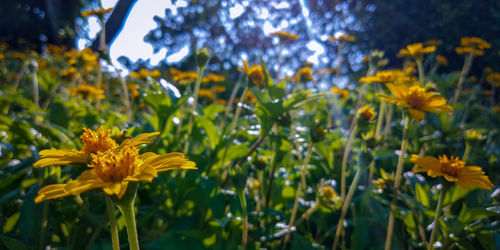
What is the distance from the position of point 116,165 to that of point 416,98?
0.78 metres

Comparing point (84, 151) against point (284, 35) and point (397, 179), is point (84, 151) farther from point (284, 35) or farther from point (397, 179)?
point (284, 35)

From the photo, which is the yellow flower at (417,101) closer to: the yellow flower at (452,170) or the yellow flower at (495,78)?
the yellow flower at (452,170)

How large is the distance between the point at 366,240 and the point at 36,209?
86 cm

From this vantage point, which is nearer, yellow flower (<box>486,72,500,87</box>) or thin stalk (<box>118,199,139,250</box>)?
thin stalk (<box>118,199,139,250</box>)

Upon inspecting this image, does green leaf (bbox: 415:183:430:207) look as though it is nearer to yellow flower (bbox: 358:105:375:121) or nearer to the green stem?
yellow flower (bbox: 358:105:375:121)

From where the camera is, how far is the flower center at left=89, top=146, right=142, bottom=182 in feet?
1.52

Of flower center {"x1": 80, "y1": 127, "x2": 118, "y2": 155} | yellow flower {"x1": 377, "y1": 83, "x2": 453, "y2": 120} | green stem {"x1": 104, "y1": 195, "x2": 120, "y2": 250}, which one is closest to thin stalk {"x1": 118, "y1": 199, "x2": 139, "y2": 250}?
green stem {"x1": 104, "y1": 195, "x2": 120, "y2": 250}

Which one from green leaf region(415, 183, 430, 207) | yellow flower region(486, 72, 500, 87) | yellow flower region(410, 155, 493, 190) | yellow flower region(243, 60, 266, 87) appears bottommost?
green leaf region(415, 183, 430, 207)

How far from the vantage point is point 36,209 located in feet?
2.55

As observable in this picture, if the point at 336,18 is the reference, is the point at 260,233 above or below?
below

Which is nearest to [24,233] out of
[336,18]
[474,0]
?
[336,18]

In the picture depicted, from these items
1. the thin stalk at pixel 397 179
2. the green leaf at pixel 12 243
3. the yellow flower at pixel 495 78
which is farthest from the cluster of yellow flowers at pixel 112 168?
the yellow flower at pixel 495 78

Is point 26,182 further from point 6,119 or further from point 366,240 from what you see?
point 366,240

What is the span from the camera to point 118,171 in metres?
0.47
